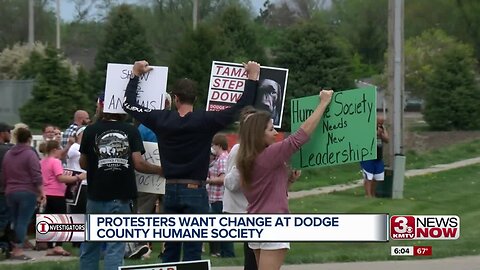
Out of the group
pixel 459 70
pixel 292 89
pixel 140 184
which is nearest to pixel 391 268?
pixel 140 184

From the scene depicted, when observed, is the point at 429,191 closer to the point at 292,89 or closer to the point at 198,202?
the point at 292,89

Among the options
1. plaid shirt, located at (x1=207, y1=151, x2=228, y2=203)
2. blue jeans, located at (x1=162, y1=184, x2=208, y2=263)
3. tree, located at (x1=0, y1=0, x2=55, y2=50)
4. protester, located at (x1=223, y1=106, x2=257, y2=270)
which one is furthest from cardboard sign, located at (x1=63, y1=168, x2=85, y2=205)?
tree, located at (x1=0, y1=0, x2=55, y2=50)

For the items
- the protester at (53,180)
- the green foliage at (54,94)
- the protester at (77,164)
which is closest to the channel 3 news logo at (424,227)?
the protester at (77,164)

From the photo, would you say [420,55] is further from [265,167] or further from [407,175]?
[265,167]

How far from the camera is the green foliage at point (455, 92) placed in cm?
3772

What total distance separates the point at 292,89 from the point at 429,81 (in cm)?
912

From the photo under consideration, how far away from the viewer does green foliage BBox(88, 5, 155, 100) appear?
3653cm

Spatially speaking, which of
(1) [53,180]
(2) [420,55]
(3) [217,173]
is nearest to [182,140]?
(3) [217,173]

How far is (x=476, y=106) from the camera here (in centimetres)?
3834

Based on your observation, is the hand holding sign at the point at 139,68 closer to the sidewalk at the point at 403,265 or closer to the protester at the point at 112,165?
the protester at the point at 112,165

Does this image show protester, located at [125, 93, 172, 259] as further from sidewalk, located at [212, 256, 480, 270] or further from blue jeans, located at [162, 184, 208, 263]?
blue jeans, located at [162, 184, 208, 263]

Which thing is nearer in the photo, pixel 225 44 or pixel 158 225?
pixel 158 225

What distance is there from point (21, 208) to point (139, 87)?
15.0 feet

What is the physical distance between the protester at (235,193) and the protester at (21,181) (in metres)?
4.62
